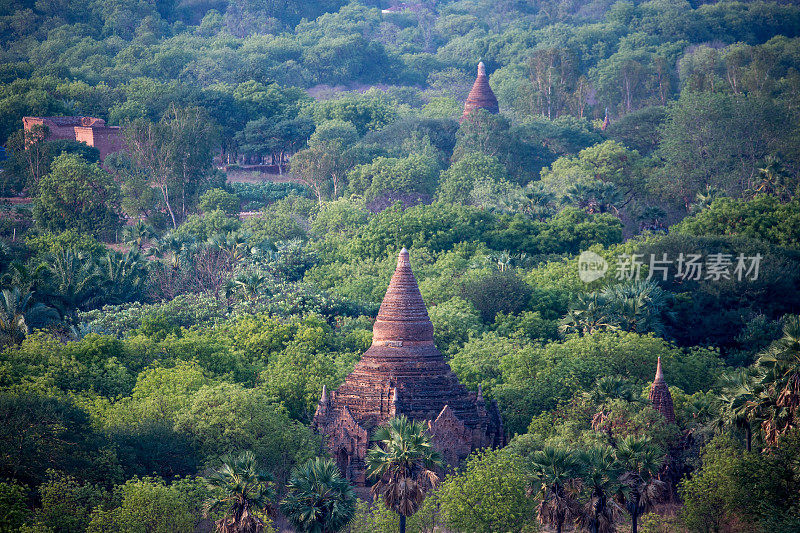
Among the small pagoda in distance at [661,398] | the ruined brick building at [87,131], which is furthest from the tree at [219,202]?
the small pagoda in distance at [661,398]

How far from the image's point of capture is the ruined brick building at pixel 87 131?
385ft

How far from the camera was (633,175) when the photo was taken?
4599 inches

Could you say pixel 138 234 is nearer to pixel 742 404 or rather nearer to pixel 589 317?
pixel 589 317

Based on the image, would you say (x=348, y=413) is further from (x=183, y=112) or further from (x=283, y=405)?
(x=183, y=112)

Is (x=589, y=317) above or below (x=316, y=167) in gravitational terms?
above

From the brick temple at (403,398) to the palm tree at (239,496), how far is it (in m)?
7.67

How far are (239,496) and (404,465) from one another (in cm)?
569

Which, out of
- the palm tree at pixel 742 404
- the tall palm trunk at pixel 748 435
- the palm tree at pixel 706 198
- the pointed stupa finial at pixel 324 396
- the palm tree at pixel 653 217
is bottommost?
the palm tree at pixel 653 217

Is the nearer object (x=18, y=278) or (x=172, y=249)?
(x=18, y=278)

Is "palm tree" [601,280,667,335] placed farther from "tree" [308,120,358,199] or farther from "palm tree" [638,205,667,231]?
"tree" [308,120,358,199]

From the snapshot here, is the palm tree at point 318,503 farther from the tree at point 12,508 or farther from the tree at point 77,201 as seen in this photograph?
the tree at point 77,201

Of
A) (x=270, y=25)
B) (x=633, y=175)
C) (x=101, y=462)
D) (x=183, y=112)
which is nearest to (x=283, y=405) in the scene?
(x=101, y=462)

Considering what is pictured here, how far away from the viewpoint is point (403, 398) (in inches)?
2055
